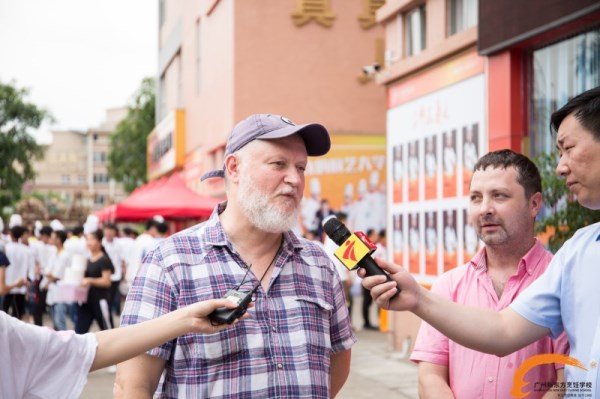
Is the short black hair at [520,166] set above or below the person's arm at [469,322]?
above

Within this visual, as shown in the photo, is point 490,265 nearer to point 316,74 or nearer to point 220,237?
point 220,237

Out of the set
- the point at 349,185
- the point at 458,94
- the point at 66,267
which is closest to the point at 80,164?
the point at 349,185

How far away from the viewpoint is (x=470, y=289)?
3.48 metres

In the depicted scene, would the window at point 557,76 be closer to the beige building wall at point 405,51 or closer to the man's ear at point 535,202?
the beige building wall at point 405,51

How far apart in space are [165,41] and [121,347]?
34.3 m

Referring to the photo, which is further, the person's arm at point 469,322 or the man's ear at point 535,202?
the man's ear at point 535,202

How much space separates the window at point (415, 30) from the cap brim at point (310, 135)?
8.27 m

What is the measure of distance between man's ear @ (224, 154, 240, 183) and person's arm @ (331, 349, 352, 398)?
2.72ft

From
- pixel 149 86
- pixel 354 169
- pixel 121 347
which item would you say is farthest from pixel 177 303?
pixel 149 86

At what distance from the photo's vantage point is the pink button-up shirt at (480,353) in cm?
323

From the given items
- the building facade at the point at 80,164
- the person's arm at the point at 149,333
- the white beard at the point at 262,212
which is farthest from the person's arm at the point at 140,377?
the building facade at the point at 80,164

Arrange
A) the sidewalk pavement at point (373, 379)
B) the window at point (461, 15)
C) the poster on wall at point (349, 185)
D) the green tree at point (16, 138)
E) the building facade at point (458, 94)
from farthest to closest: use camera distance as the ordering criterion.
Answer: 1. the green tree at point (16, 138)
2. the poster on wall at point (349, 185)
3. the window at point (461, 15)
4. the sidewalk pavement at point (373, 379)
5. the building facade at point (458, 94)

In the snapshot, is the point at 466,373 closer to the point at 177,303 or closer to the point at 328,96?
the point at 177,303

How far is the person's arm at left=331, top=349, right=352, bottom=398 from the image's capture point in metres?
3.51
